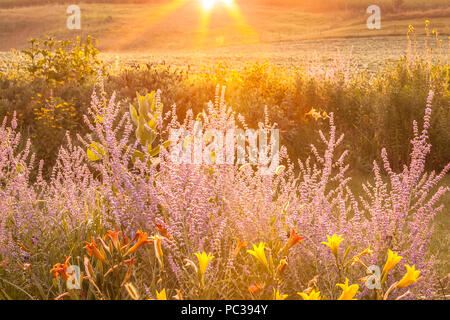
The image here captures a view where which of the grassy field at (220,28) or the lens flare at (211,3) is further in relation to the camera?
the lens flare at (211,3)

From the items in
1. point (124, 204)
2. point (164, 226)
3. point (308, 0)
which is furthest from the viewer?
point (308, 0)

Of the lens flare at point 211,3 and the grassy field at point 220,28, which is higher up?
the lens flare at point 211,3

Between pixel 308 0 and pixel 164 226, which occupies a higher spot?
pixel 308 0

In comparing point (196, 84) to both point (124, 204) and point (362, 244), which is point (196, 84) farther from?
point (362, 244)

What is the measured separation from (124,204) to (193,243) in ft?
2.17

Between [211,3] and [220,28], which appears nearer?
[220,28]

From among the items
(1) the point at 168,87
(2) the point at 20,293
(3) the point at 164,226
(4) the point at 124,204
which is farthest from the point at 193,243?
(1) the point at 168,87

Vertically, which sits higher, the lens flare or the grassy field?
the lens flare

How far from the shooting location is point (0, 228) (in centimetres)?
279

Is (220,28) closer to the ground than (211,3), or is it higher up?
closer to the ground

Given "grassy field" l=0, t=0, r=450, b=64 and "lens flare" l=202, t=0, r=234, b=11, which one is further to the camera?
"lens flare" l=202, t=0, r=234, b=11
